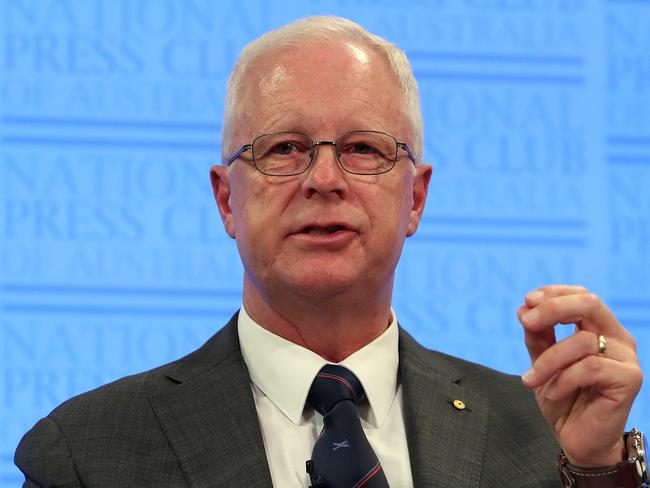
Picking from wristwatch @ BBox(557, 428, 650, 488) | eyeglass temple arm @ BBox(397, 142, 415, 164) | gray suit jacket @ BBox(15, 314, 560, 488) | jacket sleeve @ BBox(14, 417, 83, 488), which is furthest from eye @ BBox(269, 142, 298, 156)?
wristwatch @ BBox(557, 428, 650, 488)

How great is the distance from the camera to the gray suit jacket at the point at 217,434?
252 cm

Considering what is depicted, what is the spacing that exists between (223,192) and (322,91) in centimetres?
44

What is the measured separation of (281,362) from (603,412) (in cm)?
80

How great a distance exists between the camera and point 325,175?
262cm

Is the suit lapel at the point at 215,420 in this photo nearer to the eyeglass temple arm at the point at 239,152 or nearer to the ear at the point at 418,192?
the eyeglass temple arm at the point at 239,152

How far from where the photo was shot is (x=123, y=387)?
8.99ft

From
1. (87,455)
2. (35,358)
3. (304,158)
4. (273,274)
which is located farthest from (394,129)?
(35,358)

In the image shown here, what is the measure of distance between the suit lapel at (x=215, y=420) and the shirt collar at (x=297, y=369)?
5 centimetres

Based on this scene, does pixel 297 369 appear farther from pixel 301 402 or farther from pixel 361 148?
pixel 361 148

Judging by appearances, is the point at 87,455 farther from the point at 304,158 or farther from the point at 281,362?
the point at 304,158

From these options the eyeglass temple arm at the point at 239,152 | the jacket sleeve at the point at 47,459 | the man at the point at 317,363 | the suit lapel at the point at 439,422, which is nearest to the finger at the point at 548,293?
the man at the point at 317,363

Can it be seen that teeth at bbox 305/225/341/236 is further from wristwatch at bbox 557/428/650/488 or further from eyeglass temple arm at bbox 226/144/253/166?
wristwatch at bbox 557/428/650/488

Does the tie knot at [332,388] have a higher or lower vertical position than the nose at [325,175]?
lower

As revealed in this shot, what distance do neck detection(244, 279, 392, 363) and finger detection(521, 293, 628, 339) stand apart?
572mm
